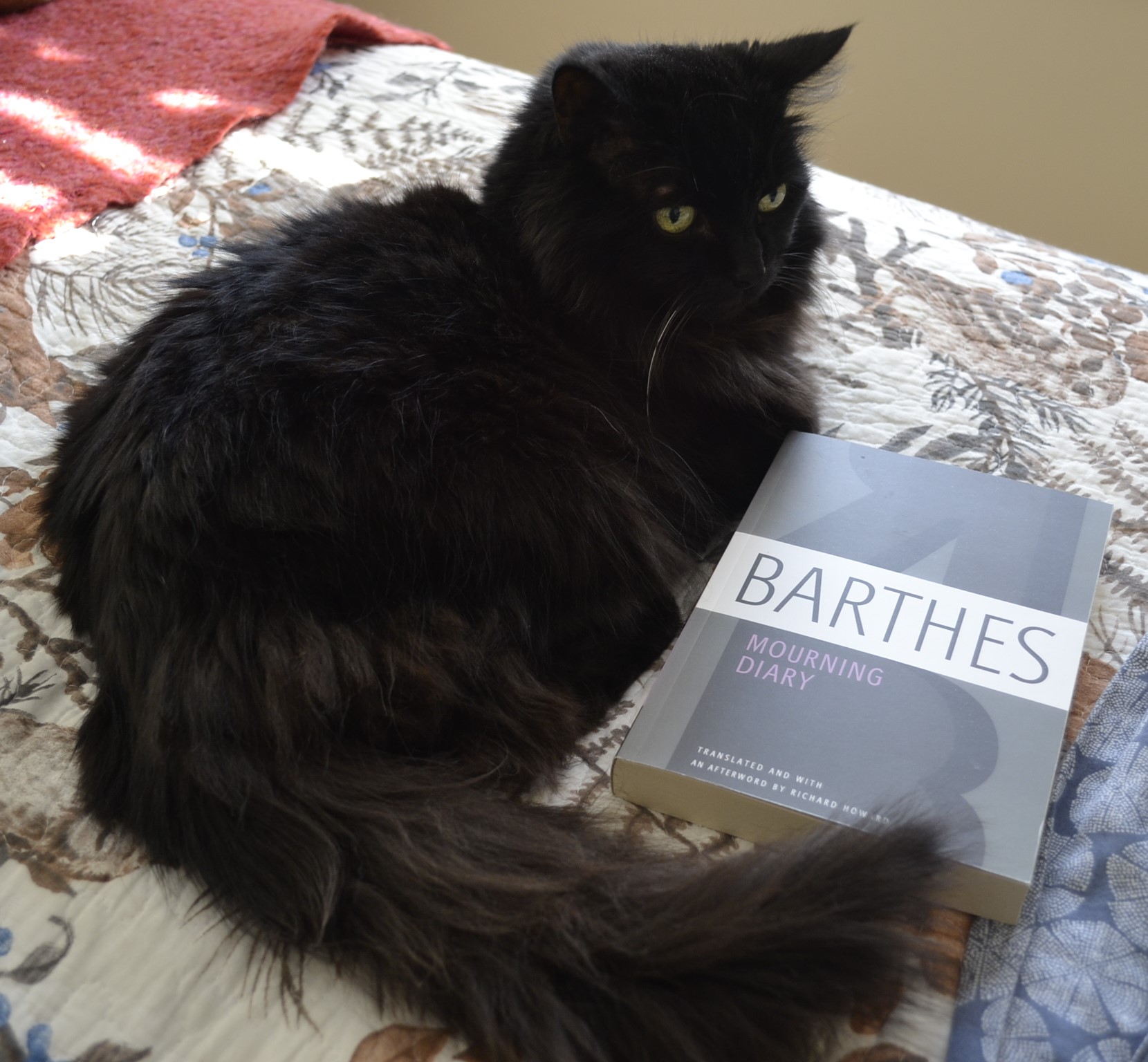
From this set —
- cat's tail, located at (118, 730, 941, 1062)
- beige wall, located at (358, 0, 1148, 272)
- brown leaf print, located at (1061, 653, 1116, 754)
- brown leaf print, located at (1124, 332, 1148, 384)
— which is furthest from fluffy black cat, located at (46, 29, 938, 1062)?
beige wall, located at (358, 0, 1148, 272)

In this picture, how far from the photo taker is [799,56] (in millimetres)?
1161

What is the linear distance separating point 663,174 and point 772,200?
0.17 m

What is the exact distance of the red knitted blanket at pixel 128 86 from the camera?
60.6 inches

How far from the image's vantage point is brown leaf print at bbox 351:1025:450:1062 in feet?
2.44

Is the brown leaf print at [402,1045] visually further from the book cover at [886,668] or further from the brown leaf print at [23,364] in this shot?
the brown leaf print at [23,364]

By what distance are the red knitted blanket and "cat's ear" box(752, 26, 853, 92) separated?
1026 millimetres

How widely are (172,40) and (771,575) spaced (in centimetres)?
158

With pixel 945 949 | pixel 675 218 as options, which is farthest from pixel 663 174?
pixel 945 949

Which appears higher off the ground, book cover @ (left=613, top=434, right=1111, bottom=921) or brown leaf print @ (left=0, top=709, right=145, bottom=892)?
book cover @ (left=613, top=434, right=1111, bottom=921)

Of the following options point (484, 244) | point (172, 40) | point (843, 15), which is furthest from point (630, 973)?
point (843, 15)

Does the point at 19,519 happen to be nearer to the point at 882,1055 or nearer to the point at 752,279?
the point at 752,279

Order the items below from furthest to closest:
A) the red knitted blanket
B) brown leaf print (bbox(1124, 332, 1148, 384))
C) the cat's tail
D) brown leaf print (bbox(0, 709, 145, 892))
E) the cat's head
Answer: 1. the red knitted blanket
2. brown leaf print (bbox(1124, 332, 1148, 384))
3. the cat's head
4. brown leaf print (bbox(0, 709, 145, 892))
5. the cat's tail

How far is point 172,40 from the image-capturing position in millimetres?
1841

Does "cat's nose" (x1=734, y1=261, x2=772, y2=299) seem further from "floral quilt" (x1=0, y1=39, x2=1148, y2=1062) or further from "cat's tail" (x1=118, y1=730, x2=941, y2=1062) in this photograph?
"cat's tail" (x1=118, y1=730, x2=941, y2=1062)
